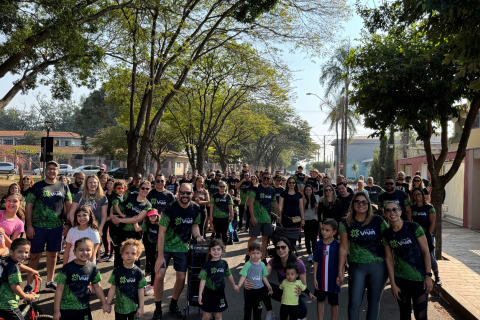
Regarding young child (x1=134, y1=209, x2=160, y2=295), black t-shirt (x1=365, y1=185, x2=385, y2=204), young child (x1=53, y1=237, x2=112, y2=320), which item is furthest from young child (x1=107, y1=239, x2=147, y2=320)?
black t-shirt (x1=365, y1=185, x2=385, y2=204)

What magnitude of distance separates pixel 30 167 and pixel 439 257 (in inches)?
2075

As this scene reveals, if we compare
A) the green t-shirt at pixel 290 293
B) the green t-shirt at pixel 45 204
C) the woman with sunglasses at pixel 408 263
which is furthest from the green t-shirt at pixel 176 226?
the woman with sunglasses at pixel 408 263

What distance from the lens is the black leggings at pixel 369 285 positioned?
4.78m

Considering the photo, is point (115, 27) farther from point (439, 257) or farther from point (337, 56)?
point (337, 56)

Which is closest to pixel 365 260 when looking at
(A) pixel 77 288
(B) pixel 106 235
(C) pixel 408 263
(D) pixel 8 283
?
(C) pixel 408 263

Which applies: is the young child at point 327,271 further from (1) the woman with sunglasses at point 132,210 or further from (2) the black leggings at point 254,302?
(1) the woman with sunglasses at point 132,210

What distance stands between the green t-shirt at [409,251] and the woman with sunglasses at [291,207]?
3.69 metres

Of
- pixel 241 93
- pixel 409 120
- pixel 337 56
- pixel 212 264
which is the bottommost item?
pixel 212 264

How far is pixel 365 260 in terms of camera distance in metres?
4.79

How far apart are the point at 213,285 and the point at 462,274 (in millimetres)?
5573

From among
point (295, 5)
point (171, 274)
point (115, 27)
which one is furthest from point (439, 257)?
point (115, 27)

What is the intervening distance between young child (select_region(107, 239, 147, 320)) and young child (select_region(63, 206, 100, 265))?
127cm

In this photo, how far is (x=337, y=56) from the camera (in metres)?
33.7

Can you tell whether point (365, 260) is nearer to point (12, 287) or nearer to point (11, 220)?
point (12, 287)
